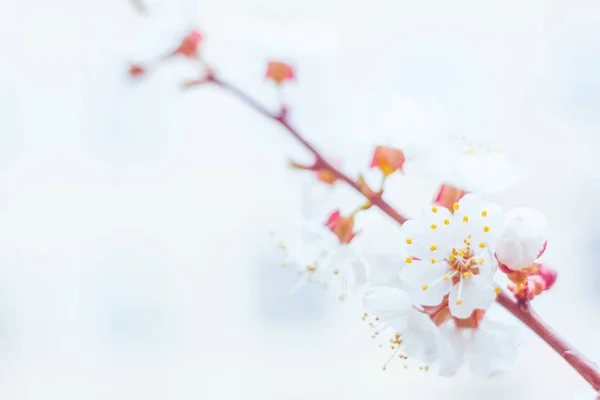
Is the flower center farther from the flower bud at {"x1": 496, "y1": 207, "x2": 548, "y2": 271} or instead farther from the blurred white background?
the blurred white background

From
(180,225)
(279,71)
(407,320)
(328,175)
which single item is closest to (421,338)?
(407,320)

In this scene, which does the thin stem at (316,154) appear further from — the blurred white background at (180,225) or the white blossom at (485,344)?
the blurred white background at (180,225)

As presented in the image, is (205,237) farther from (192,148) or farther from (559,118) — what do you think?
(559,118)

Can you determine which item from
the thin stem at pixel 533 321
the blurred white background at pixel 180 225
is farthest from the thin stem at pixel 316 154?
the blurred white background at pixel 180 225

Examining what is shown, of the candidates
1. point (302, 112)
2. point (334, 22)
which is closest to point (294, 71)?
point (302, 112)

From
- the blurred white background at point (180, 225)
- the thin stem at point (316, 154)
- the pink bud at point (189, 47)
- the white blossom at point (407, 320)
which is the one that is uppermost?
the pink bud at point (189, 47)

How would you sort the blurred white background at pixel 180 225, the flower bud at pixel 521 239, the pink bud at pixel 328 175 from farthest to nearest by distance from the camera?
the blurred white background at pixel 180 225 < the pink bud at pixel 328 175 < the flower bud at pixel 521 239

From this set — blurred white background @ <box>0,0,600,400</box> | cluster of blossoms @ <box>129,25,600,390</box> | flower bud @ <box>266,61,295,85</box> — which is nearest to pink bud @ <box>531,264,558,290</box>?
cluster of blossoms @ <box>129,25,600,390</box>

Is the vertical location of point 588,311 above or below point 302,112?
below
